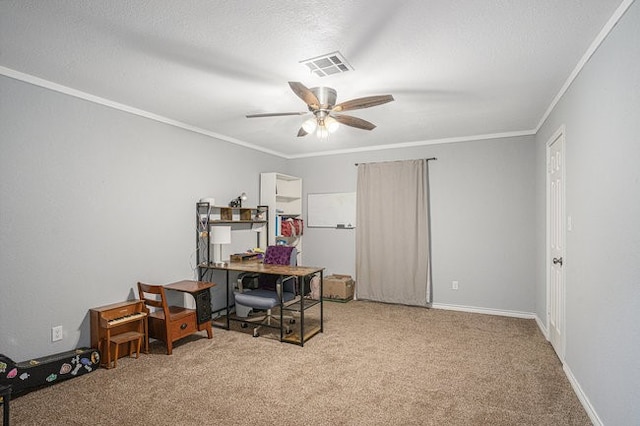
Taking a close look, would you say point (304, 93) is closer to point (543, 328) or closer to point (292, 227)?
point (292, 227)

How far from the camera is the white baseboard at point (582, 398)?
2.18m

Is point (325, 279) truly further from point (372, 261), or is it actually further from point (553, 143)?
point (553, 143)

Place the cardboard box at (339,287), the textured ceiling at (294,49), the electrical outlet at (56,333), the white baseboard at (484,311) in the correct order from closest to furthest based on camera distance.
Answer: the textured ceiling at (294,49) → the electrical outlet at (56,333) → the white baseboard at (484,311) → the cardboard box at (339,287)

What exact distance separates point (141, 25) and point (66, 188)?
1.81m

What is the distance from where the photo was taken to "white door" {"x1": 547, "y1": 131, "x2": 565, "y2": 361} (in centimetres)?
312

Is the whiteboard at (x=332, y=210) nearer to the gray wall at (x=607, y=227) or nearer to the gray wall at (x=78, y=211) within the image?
the gray wall at (x=78, y=211)

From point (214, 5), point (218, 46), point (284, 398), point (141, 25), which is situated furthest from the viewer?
point (284, 398)

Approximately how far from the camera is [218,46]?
7.71ft

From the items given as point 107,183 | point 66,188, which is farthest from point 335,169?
point 66,188

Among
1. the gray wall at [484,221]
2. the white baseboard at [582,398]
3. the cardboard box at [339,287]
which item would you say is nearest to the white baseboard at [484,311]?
the gray wall at [484,221]

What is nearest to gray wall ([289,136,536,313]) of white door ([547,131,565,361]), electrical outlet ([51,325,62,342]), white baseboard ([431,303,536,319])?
white baseboard ([431,303,536,319])

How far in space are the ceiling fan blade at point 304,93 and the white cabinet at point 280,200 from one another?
9.06 ft

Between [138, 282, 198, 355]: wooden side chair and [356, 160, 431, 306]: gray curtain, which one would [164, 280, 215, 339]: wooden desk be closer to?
[138, 282, 198, 355]: wooden side chair

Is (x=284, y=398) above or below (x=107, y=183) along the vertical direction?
below
